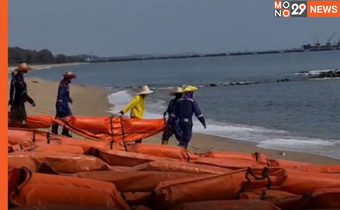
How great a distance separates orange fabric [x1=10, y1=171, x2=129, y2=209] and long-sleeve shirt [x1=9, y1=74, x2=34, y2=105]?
6.57m

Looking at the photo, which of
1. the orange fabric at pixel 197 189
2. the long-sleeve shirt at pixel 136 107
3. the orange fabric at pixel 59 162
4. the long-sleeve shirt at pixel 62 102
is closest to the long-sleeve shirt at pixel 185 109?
the long-sleeve shirt at pixel 136 107

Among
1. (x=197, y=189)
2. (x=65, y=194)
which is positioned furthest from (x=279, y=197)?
(x=65, y=194)

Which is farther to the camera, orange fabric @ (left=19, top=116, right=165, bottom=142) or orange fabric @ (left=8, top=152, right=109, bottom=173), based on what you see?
orange fabric @ (left=19, top=116, right=165, bottom=142)

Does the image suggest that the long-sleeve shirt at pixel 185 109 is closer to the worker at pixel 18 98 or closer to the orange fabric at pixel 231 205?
the worker at pixel 18 98

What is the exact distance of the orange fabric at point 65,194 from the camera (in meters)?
4.91

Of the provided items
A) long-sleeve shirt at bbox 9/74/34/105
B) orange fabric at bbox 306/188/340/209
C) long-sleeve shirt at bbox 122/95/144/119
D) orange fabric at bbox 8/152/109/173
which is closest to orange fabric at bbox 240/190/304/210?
orange fabric at bbox 306/188/340/209

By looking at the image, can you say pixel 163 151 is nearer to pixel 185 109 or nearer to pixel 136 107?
pixel 185 109

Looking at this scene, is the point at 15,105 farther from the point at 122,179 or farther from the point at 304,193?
the point at 304,193

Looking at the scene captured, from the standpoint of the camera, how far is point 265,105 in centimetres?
2917

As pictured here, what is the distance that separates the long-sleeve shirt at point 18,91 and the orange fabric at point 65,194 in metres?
6.57

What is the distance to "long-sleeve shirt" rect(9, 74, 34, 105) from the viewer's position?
452 inches

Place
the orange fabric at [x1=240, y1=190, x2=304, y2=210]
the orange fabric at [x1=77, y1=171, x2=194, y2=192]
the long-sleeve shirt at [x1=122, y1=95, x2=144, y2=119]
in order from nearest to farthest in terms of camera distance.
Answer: the orange fabric at [x1=240, y1=190, x2=304, y2=210] < the orange fabric at [x1=77, y1=171, x2=194, y2=192] < the long-sleeve shirt at [x1=122, y1=95, x2=144, y2=119]

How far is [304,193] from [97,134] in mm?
6025

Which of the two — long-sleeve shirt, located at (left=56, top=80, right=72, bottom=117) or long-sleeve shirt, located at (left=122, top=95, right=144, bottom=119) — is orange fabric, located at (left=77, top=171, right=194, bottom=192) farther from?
long-sleeve shirt, located at (left=56, top=80, right=72, bottom=117)
